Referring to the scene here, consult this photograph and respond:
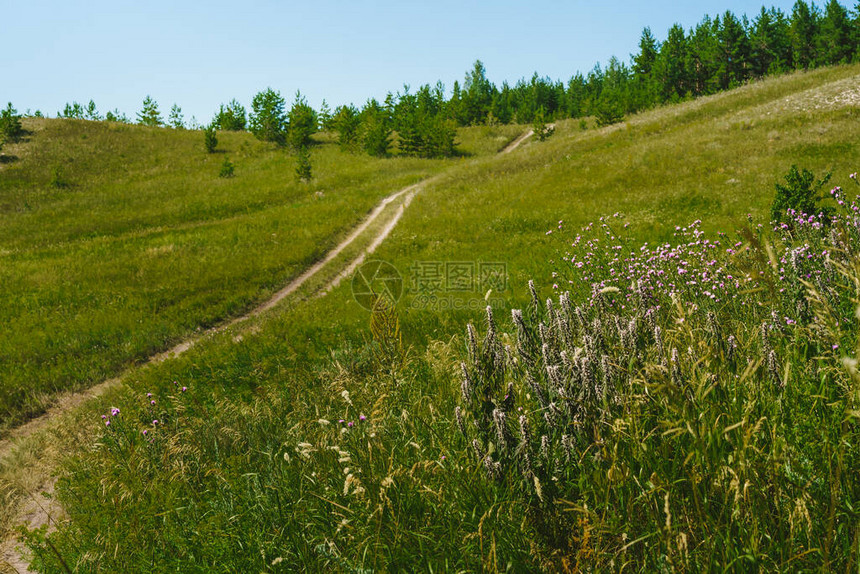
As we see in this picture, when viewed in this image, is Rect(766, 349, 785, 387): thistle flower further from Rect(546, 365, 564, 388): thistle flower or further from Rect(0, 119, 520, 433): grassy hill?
Rect(0, 119, 520, 433): grassy hill

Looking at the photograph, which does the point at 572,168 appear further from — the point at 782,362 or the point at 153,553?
the point at 153,553

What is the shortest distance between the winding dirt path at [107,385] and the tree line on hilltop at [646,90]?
3366 cm

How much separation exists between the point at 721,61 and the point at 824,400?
101m

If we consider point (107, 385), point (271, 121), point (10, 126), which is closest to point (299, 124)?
point (271, 121)

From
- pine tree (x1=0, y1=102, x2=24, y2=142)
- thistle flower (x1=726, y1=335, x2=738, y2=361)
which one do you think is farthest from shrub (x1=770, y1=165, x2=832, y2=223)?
pine tree (x1=0, y1=102, x2=24, y2=142)

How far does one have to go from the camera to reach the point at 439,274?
54.2ft

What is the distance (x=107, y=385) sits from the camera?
36.4 feet

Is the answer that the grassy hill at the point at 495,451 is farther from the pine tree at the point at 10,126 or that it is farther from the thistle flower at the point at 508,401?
the pine tree at the point at 10,126

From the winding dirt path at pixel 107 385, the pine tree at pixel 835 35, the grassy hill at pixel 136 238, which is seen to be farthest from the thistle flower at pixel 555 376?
the pine tree at pixel 835 35

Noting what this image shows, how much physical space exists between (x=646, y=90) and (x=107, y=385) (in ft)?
300

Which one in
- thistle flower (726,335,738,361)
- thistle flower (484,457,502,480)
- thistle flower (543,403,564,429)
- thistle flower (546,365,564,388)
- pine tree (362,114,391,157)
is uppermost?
pine tree (362,114,391,157)

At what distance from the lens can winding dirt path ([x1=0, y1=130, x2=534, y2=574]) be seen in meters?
5.73

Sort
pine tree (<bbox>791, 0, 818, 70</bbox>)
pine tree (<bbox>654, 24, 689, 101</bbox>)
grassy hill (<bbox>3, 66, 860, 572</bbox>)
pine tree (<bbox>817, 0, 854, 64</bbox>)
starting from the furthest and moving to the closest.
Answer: pine tree (<bbox>654, 24, 689, 101</bbox>)
pine tree (<bbox>791, 0, 818, 70</bbox>)
pine tree (<bbox>817, 0, 854, 64</bbox>)
grassy hill (<bbox>3, 66, 860, 572</bbox>)

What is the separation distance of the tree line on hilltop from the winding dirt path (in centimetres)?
3366
